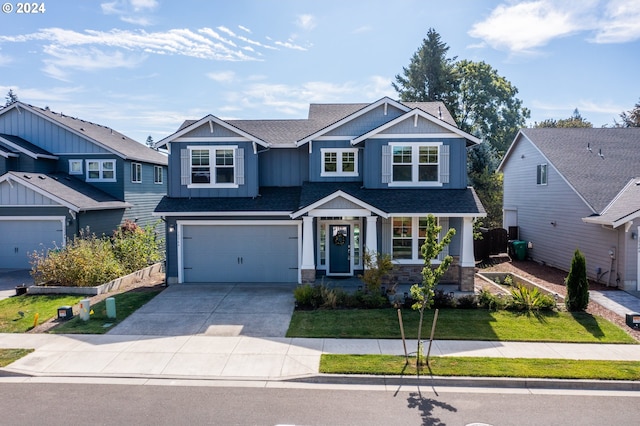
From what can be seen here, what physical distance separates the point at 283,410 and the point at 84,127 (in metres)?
22.9

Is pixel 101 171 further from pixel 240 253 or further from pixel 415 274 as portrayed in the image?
pixel 415 274

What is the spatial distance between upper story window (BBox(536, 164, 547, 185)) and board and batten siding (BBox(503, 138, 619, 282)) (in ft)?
0.65

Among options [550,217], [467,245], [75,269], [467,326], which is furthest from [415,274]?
[75,269]

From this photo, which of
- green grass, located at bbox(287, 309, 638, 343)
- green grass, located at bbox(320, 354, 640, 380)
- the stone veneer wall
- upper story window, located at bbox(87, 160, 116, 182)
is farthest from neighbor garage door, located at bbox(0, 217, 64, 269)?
green grass, located at bbox(320, 354, 640, 380)

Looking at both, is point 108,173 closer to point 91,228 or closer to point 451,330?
point 91,228

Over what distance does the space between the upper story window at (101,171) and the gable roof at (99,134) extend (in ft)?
2.82

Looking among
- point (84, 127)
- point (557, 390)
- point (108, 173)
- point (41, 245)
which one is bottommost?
point (557, 390)

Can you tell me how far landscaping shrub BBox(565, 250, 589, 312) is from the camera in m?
12.6

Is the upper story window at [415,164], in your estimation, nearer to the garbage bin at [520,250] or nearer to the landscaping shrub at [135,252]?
the garbage bin at [520,250]

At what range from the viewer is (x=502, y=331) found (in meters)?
11.1

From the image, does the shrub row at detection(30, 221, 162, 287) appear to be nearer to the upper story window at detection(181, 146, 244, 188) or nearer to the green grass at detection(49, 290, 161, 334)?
the green grass at detection(49, 290, 161, 334)

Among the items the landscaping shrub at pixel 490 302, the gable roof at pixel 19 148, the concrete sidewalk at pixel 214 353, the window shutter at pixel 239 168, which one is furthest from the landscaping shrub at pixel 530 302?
the gable roof at pixel 19 148

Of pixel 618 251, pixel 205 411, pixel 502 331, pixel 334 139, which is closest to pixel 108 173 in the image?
pixel 334 139

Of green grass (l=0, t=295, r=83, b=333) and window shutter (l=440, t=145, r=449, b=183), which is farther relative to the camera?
window shutter (l=440, t=145, r=449, b=183)
